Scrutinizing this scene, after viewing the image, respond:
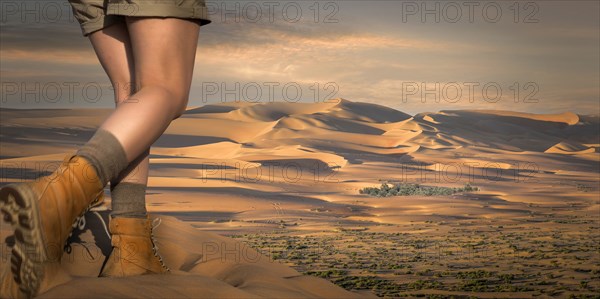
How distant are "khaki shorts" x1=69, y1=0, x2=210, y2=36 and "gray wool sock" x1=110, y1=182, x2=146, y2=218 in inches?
24.2

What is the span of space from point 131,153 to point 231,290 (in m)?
0.59

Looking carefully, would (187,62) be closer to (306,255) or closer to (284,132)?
(306,255)

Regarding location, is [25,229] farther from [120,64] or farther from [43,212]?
[120,64]

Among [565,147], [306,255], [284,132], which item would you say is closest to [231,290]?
[306,255]

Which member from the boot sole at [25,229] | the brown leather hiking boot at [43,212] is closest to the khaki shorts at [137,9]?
the brown leather hiking boot at [43,212]

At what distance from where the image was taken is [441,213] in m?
8.09

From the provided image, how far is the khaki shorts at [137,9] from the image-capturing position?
2.52 m

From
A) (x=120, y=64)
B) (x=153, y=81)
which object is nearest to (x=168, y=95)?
(x=153, y=81)

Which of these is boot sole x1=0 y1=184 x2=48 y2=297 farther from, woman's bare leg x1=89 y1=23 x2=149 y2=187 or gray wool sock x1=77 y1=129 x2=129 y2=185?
woman's bare leg x1=89 y1=23 x2=149 y2=187

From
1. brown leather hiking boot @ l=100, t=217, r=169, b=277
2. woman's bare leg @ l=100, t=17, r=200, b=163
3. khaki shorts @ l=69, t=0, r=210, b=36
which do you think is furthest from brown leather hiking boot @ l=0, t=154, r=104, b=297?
khaki shorts @ l=69, t=0, r=210, b=36

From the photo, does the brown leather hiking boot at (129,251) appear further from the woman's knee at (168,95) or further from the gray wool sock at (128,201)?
the woman's knee at (168,95)


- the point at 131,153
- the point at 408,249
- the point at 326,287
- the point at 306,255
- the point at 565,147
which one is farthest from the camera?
the point at 565,147

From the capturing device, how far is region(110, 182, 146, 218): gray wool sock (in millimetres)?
2844

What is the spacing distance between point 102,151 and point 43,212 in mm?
279
